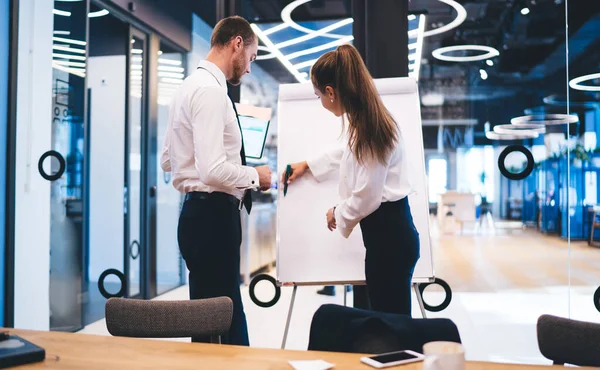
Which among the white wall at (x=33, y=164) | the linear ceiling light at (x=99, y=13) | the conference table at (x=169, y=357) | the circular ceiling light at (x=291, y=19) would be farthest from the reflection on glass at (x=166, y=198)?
the conference table at (x=169, y=357)

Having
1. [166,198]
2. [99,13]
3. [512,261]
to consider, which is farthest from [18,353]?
[166,198]

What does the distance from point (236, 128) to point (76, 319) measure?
8.84ft

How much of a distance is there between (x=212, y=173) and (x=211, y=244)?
0.30 m

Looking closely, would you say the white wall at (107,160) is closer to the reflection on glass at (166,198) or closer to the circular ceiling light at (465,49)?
the reflection on glass at (166,198)

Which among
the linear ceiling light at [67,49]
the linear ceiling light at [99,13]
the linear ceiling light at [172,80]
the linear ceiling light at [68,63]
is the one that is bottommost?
the linear ceiling light at [68,63]

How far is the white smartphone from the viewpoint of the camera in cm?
106

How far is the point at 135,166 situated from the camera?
4.78 meters

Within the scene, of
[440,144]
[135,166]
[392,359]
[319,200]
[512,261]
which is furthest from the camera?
[135,166]

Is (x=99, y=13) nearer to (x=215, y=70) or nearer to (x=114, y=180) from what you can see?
(x=114, y=180)

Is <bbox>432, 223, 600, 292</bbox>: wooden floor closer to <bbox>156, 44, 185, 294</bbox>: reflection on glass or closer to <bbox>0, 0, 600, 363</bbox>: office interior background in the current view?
<bbox>0, 0, 600, 363</bbox>: office interior background

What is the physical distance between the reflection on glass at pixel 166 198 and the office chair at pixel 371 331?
3927 mm

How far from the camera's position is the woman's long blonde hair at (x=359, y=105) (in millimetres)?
1818

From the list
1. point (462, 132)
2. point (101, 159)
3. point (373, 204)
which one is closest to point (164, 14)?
point (101, 159)

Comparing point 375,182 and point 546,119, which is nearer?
point 375,182
